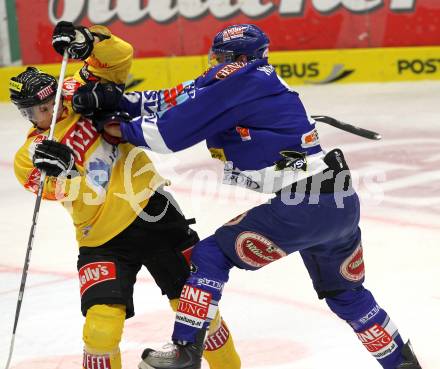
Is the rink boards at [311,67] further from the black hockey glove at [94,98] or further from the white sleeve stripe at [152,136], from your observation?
the white sleeve stripe at [152,136]

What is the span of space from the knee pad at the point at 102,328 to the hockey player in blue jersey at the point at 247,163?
0.12 metres

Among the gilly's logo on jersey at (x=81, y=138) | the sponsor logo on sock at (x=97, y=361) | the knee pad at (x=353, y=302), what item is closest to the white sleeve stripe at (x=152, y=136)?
the gilly's logo on jersey at (x=81, y=138)

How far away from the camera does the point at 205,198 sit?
5906 mm

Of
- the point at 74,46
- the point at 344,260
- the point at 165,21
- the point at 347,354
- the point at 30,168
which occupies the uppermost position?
the point at 74,46

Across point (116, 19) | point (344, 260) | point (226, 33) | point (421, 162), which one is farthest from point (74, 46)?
point (116, 19)

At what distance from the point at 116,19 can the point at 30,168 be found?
5.82m

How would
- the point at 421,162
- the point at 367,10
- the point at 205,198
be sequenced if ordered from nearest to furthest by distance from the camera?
the point at 205,198 < the point at 421,162 < the point at 367,10

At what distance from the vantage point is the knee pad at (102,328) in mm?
3111

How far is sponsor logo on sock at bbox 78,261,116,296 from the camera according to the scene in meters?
3.22

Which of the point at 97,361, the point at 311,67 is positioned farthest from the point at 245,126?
the point at 311,67

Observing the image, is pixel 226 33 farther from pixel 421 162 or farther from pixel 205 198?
pixel 421 162

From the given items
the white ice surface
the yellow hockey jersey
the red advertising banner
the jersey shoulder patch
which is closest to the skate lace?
the yellow hockey jersey

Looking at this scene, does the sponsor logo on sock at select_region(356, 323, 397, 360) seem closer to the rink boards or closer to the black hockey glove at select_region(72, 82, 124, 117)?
the black hockey glove at select_region(72, 82, 124, 117)

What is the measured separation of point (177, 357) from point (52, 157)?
2.35 ft
